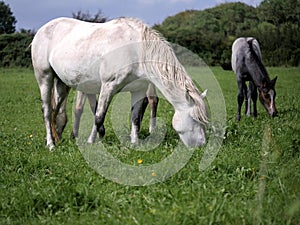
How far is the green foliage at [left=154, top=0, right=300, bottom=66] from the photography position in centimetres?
2734

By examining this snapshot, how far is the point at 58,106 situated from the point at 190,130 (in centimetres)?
263

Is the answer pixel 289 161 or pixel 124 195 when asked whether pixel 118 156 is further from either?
pixel 289 161

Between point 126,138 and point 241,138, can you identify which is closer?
point 241,138

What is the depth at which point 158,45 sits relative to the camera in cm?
622

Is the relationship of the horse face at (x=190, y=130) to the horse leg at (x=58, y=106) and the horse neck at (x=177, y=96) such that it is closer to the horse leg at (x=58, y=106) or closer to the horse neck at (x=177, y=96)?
the horse neck at (x=177, y=96)

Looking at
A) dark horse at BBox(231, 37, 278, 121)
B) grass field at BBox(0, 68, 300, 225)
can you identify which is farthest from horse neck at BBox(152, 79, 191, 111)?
dark horse at BBox(231, 37, 278, 121)

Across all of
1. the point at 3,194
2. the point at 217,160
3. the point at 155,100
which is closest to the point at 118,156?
the point at 217,160

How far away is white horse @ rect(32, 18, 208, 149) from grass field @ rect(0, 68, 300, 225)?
0.56m

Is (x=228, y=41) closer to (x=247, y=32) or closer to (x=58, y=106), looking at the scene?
(x=247, y=32)

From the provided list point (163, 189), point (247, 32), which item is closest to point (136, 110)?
point (163, 189)

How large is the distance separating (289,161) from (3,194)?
267 cm

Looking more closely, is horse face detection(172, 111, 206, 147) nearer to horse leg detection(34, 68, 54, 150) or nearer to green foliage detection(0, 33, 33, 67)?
horse leg detection(34, 68, 54, 150)

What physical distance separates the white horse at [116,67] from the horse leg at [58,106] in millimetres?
128

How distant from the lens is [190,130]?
5.89m
